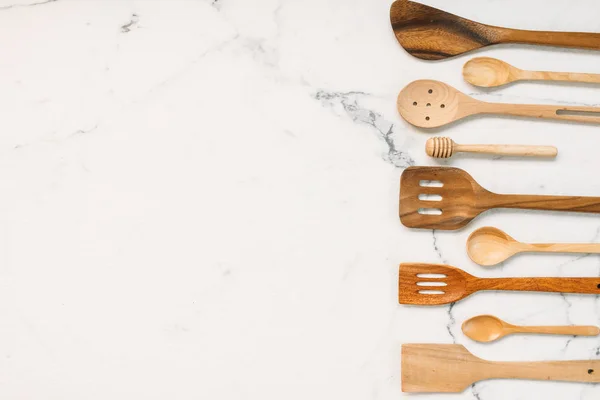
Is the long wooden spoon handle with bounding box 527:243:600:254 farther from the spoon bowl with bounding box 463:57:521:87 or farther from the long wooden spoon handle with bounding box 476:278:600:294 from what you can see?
the spoon bowl with bounding box 463:57:521:87

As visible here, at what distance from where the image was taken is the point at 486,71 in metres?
0.94

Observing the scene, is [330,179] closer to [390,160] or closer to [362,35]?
[390,160]

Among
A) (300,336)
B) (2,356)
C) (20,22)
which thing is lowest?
(2,356)

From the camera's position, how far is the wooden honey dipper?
0.90 metres

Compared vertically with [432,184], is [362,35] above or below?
above

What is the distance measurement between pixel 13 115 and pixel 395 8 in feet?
1.93

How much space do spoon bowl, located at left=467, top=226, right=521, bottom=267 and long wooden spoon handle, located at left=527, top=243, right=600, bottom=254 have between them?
0.10 ft

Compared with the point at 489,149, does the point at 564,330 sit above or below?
below

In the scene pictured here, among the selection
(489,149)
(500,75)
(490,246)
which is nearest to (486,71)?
(500,75)

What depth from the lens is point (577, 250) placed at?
2.97 feet

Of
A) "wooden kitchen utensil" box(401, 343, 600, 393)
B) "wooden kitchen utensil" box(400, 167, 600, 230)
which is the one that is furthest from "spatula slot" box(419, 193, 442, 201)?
"wooden kitchen utensil" box(401, 343, 600, 393)

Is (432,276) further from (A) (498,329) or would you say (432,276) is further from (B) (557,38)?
(B) (557,38)

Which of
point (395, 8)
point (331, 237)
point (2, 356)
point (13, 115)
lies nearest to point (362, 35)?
point (395, 8)

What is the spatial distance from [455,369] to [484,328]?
0.07 metres
